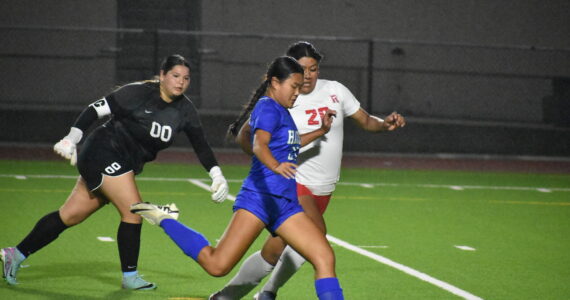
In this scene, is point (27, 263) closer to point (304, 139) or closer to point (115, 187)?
point (115, 187)

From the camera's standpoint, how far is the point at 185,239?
668 cm

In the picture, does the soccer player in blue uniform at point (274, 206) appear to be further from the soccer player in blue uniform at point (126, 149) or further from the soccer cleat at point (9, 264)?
the soccer cleat at point (9, 264)

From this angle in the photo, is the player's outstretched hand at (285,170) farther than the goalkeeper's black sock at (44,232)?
No

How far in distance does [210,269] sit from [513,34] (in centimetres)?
2047

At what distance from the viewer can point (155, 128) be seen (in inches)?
305

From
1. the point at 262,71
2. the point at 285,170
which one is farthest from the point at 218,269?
the point at 262,71

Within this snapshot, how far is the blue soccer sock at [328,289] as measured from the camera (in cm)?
627

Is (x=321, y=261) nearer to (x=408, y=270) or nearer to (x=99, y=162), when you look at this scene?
(x=99, y=162)

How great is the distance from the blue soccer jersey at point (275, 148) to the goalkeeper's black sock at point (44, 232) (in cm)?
211

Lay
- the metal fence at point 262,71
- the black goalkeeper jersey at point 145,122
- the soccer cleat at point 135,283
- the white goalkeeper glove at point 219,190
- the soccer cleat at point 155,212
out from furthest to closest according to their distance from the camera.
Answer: the metal fence at point 262,71, the soccer cleat at point 135,283, the black goalkeeper jersey at point 145,122, the white goalkeeper glove at point 219,190, the soccer cleat at point 155,212

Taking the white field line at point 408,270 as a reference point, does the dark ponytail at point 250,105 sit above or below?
above

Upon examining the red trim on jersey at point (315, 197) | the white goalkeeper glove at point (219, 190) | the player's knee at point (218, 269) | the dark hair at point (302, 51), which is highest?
the dark hair at point (302, 51)

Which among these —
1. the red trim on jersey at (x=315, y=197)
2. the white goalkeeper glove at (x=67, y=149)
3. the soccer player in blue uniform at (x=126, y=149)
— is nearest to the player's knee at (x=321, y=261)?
the red trim on jersey at (x=315, y=197)

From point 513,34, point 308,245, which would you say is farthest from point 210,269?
point 513,34
